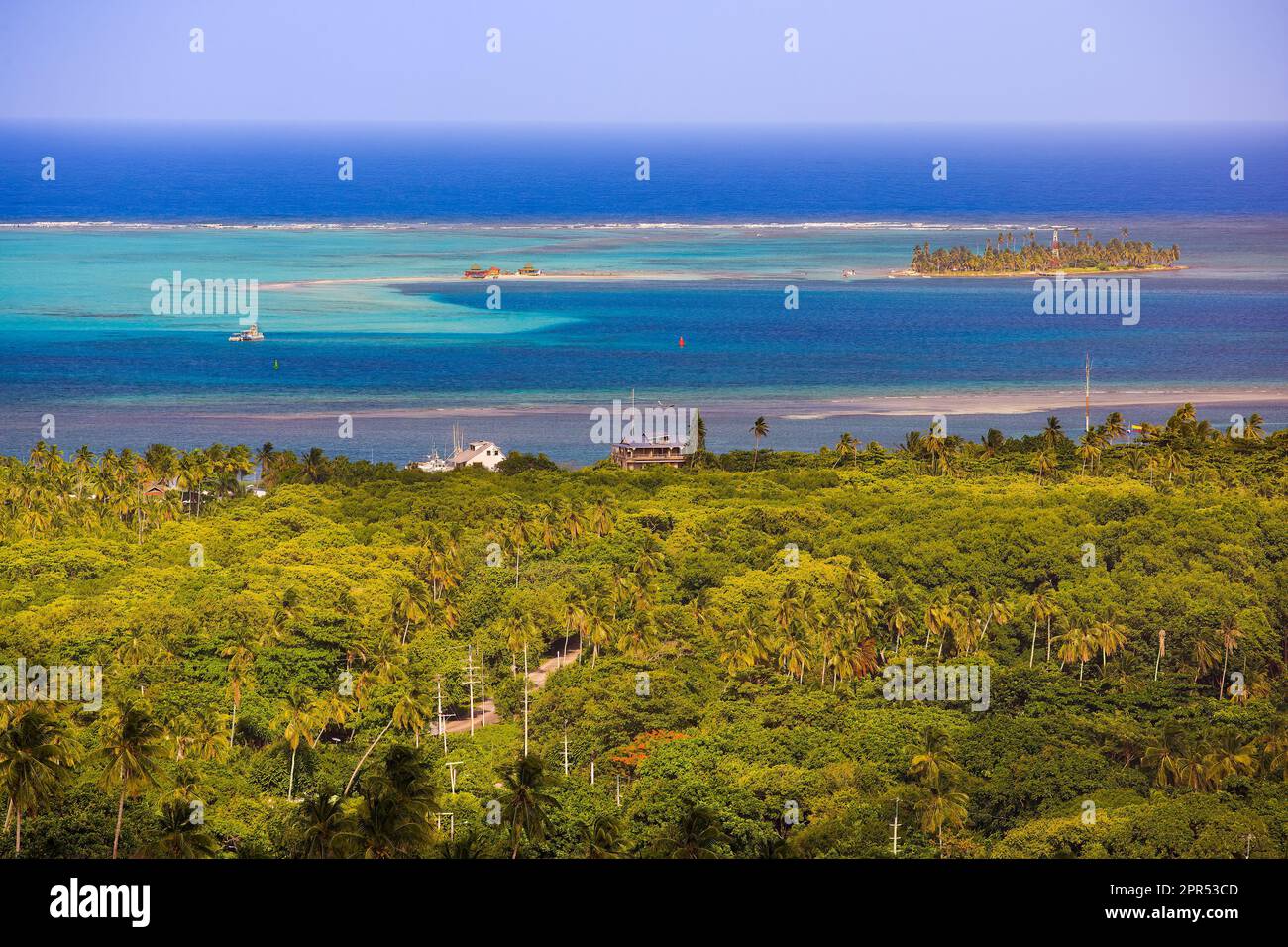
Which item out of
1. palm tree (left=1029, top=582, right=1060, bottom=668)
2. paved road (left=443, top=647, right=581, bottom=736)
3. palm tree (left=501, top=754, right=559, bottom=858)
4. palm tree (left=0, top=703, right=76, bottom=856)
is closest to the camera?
palm tree (left=501, top=754, right=559, bottom=858)

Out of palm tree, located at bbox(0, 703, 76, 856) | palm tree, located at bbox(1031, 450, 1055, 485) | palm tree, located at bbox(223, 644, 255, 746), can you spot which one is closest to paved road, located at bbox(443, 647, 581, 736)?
palm tree, located at bbox(223, 644, 255, 746)

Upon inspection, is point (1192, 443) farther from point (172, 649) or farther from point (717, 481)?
point (172, 649)

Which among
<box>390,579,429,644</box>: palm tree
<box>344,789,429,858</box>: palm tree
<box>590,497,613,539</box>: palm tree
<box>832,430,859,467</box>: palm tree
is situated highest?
<box>832,430,859,467</box>: palm tree

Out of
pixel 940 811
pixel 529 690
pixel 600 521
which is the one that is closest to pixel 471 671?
pixel 529 690

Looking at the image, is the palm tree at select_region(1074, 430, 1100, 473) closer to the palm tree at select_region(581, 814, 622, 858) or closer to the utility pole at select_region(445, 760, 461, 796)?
the utility pole at select_region(445, 760, 461, 796)

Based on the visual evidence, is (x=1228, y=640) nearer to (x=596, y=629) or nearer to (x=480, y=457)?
(x=596, y=629)

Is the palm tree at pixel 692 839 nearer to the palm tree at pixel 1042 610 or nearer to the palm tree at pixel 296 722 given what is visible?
the palm tree at pixel 296 722
